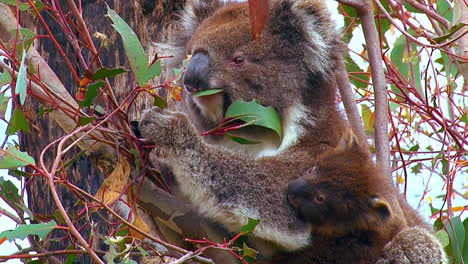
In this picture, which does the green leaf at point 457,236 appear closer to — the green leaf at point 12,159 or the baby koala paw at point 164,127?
the baby koala paw at point 164,127

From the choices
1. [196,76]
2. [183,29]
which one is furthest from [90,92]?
[183,29]

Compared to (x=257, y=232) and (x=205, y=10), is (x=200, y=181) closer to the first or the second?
(x=257, y=232)

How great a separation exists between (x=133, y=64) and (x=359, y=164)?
1180 mm

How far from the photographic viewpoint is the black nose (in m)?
2.75

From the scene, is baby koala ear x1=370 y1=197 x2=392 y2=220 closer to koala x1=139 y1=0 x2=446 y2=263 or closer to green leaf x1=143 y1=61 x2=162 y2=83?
koala x1=139 y1=0 x2=446 y2=263

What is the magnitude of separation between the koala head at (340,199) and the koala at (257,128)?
0.26ft

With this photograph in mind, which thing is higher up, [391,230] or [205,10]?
[205,10]

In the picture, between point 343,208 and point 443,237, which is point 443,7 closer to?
point 443,237

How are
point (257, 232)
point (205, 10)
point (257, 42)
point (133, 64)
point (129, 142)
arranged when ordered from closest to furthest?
point (133, 64)
point (129, 142)
point (257, 232)
point (257, 42)
point (205, 10)

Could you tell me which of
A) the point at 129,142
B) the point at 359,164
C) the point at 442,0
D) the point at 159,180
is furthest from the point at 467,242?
the point at 129,142

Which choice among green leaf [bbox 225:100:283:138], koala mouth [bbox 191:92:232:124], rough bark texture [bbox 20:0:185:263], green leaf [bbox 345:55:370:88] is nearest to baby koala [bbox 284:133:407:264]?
green leaf [bbox 225:100:283:138]

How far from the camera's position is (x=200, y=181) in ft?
8.61

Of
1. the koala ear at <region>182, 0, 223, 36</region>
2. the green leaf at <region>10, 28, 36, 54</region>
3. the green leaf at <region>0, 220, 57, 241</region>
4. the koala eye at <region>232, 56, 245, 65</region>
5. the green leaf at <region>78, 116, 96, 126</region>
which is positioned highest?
the koala ear at <region>182, 0, 223, 36</region>

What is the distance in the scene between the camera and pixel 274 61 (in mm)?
3020
